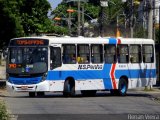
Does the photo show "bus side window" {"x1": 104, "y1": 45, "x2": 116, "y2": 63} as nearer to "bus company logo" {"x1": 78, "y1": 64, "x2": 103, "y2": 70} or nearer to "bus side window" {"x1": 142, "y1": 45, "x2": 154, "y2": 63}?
"bus company logo" {"x1": 78, "y1": 64, "x2": 103, "y2": 70}

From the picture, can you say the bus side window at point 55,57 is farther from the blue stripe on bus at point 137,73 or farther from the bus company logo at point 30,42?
the blue stripe on bus at point 137,73

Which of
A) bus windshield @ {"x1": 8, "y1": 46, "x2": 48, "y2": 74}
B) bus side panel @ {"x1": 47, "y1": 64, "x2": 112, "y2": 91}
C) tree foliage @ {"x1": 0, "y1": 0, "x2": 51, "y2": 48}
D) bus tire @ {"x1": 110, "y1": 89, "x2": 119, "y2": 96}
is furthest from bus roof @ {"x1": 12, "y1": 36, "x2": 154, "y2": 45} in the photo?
tree foliage @ {"x1": 0, "y1": 0, "x2": 51, "y2": 48}

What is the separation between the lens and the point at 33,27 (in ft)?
147

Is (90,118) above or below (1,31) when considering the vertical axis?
below

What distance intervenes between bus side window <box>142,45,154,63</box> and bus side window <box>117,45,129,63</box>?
1.39 metres

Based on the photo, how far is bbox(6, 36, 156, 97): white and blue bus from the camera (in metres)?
30.8

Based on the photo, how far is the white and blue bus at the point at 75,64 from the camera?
30797 mm

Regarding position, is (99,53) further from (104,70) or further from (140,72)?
(140,72)

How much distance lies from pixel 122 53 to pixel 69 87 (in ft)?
13.0

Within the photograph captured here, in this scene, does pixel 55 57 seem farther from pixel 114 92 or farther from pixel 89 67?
pixel 114 92

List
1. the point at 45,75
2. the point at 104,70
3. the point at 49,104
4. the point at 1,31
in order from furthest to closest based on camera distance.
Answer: the point at 1,31 < the point at 104,70 < the point at 45,75 < the point at 49,104

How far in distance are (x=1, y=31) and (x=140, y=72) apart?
10.7 meters

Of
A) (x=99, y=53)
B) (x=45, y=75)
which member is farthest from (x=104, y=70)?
(x=45, y=75)

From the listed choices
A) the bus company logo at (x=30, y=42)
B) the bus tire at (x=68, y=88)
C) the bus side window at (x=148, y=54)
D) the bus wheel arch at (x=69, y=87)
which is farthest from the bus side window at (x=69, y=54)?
the bus side window at (x=148, y=54)
